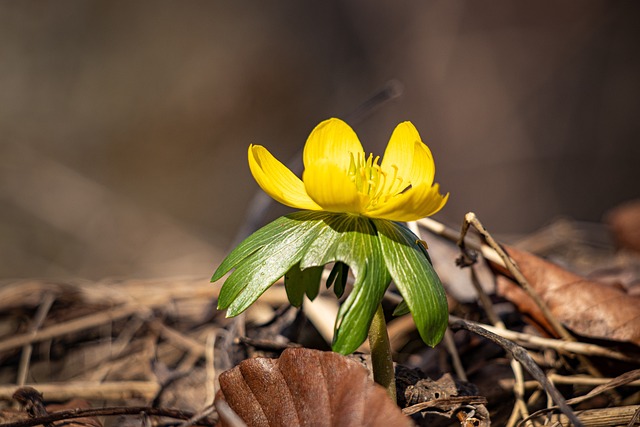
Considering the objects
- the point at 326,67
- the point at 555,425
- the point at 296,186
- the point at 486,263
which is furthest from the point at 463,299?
the point at 326,67

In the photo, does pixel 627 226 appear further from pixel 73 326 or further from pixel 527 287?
pixel 73 326

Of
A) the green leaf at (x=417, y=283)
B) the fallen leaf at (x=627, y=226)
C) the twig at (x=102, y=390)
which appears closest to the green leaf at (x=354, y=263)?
the green leaf at (x=417, y=283)

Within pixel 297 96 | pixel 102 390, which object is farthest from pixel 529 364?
pixel 297 96

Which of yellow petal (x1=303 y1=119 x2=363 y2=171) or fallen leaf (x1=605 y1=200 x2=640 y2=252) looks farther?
fallen leaf (x1=605 y1=200 x2=640 y2=252)

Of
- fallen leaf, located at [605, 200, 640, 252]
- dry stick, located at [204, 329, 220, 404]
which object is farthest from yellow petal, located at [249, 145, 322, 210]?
fallen leaf, located at [605, 200, 640, 252]

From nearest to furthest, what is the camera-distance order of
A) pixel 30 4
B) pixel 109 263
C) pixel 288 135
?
pixel 109 263
pixel 30 4
pixel 288 135

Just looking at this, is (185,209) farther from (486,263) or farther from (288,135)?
(486,263)

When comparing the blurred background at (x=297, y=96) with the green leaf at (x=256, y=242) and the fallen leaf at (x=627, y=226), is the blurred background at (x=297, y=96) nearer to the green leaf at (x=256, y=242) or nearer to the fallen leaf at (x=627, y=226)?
the fallen leaf at (x=627, y=226)

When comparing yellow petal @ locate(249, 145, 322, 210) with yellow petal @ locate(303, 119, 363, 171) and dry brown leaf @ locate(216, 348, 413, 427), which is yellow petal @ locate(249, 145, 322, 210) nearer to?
yellow petal @ locate(303, 119, 363, 171)
